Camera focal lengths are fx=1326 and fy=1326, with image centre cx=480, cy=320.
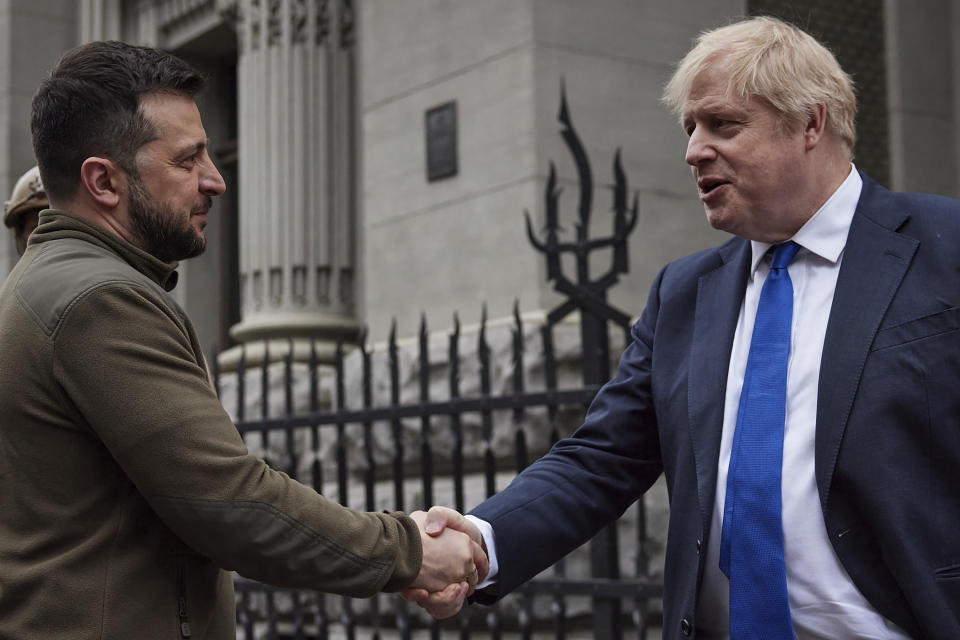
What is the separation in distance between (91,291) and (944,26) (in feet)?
22.5

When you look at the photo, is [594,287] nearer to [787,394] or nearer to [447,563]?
[447,563]

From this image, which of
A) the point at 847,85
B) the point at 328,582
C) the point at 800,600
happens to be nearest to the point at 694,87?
the point at 847,85

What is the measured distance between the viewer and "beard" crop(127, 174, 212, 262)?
9.57ft

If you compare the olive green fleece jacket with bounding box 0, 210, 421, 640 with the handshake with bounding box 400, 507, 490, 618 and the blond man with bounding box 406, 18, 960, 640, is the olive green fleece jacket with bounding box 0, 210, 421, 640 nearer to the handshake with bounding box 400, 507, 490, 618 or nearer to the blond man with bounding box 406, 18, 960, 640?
the handshake with bounding box 400, 507, 490, 618

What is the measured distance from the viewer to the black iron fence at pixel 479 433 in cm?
506

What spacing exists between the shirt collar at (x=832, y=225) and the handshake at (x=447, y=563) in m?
1.13

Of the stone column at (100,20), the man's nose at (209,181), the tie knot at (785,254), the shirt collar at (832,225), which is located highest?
the stone column at (100,20)

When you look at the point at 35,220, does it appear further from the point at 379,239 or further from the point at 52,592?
the point at 379,239

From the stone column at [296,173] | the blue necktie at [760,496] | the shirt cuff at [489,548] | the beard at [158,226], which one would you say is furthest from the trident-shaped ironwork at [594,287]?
the stone column at [296,173]

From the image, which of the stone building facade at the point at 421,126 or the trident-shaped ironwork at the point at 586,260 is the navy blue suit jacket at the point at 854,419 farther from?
the stone building facade at the point at 421,126

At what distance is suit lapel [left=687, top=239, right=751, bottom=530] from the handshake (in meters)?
0.70

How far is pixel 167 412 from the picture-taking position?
2.64 m

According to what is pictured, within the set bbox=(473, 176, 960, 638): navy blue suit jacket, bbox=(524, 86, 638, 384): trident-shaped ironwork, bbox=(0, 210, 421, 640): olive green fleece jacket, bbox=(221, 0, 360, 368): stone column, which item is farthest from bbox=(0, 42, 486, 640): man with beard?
bbox=(221, 0, 360, 368): stone column

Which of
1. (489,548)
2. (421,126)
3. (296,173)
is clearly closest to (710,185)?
(489,548)
